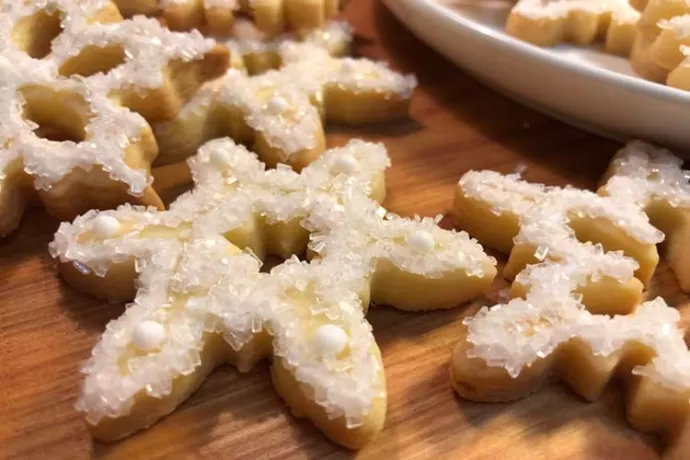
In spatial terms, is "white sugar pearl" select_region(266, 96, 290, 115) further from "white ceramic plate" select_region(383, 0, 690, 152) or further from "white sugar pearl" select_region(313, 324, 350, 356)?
"white sugar pearl" select_region(313, 324, 350, 356)

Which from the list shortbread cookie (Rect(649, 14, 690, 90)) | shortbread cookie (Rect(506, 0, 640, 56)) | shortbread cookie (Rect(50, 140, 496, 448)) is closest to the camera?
shortbread cookie (Rect(50, 140, 496, 448))

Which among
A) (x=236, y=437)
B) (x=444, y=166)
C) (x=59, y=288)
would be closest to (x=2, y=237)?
(x=59, y=288)

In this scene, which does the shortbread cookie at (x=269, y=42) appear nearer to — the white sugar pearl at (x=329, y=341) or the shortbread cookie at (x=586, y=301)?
the shortbread cookie at (x=586, y=301)

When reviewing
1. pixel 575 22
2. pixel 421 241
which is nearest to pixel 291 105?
pixel 421 241

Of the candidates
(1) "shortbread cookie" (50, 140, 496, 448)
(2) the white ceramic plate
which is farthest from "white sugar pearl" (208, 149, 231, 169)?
(2) the white ceramic plate

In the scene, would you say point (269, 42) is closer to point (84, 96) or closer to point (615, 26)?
point (84, 96)

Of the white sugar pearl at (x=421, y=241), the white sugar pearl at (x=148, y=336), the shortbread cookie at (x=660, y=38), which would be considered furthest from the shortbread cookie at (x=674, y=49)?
the white sugar pearl at (x=148, y=336)
